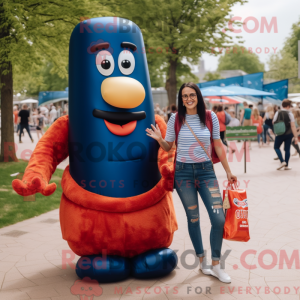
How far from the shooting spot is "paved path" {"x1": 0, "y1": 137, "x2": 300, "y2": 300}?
3314 millimetres

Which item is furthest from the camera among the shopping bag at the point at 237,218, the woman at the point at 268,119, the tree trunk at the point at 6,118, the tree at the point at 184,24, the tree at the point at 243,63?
the tree at the point at 243,63

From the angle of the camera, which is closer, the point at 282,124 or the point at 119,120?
the point at 119,120

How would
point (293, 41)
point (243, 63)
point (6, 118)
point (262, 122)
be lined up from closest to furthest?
point (6, 118), point (262, 122), point (293, 41), point (243, 63)

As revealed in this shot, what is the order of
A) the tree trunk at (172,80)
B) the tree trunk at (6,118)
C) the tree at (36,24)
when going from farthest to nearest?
the tree trunk at (172,80) < the tree trunk at (6,118) < the tree at (36,24)

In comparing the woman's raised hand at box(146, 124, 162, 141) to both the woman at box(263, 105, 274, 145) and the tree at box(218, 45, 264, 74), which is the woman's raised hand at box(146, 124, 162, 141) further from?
the tree at box(218, 45, 264, 74)

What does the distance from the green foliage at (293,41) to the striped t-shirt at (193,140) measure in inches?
1833

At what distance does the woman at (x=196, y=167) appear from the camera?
3.45 meters

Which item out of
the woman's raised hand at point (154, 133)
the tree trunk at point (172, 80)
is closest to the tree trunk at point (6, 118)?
the woman's raised hand at point (154, 133)

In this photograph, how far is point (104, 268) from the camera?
342cm

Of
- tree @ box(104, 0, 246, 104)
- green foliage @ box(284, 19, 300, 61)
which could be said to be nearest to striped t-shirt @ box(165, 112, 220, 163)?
tree @ box(104, 0, 246, 104)

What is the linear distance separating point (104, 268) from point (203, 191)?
1094 millimetres

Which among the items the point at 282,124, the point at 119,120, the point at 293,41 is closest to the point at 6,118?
the point at 282,124

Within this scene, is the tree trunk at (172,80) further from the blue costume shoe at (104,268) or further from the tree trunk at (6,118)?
the blue costume shoe at (104,268)

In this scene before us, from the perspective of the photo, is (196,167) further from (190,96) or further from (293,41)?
(293,41)
